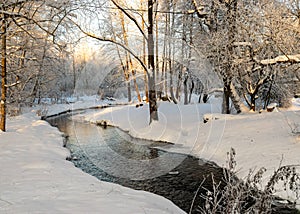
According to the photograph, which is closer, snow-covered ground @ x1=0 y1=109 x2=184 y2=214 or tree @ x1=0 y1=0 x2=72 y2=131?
snow-covered ground @ x1=0 y1=109 x2=184 y2=214

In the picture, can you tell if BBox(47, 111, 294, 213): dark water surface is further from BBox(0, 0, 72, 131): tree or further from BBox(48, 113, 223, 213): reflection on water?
BBox(0, 0, 72, 131): tree

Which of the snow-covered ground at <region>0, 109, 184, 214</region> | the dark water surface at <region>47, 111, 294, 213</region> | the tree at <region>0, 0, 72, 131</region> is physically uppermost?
the tree at <region>0, 0, 72, 131</region>

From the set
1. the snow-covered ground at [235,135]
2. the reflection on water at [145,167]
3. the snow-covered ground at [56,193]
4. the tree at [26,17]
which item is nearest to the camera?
the snow-covered ground at [56,193]

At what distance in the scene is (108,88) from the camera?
3462cm

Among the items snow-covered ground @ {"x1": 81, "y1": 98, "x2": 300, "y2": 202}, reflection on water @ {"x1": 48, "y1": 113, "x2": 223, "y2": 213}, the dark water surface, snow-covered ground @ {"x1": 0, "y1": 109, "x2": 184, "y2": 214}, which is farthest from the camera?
snow-covered ground @ {"x1": 81, "y1": 98, "x2": 300, "y2": 202}

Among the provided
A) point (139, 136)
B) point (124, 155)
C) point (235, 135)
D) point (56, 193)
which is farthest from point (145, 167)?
point (139, 136)

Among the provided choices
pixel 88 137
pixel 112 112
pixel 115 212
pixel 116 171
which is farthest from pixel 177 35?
pixel 115 212

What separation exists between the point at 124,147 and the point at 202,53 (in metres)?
5.50

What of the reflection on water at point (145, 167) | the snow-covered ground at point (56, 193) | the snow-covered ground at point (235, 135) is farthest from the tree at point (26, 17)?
the snow-covered ground at point (235, 135)

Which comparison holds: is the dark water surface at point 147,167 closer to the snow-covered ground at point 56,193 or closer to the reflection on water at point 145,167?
the reflection on water at point 145,167

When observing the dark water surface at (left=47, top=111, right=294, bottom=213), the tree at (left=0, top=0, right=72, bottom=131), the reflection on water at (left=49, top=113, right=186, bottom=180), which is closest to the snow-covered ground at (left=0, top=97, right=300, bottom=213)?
the dark water surface at (left=47, top=111, right=294, bottom=213)

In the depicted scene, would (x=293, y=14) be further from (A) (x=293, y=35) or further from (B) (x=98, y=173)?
(B) (x=98, y=173)

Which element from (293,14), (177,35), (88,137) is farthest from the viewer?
(177,35)

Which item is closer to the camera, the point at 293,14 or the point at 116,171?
Result: the point at 293,14
